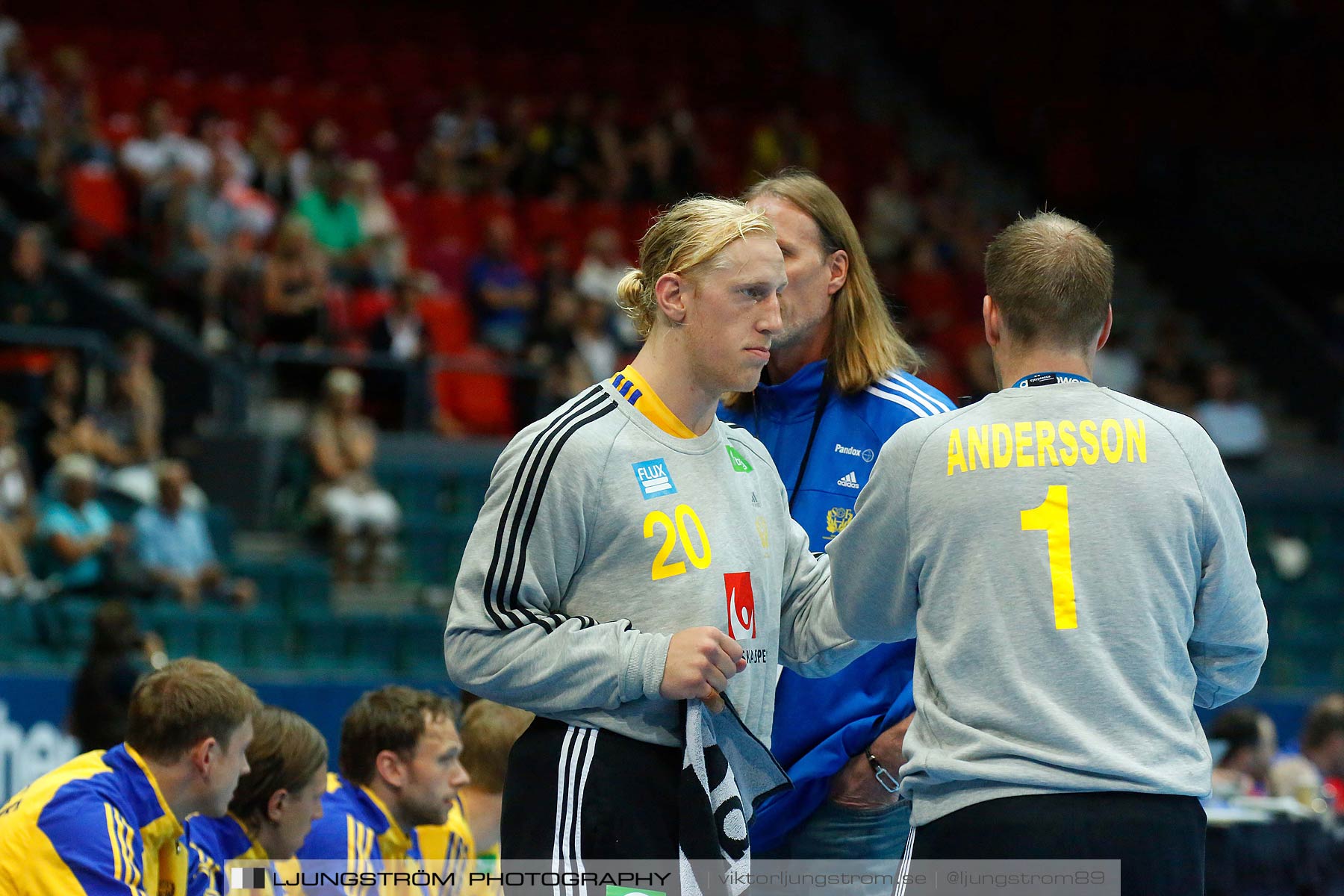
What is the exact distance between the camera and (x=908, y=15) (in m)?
20.1

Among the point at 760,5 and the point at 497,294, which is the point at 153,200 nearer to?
the point at 497,294

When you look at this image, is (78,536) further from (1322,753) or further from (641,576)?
(641,576)

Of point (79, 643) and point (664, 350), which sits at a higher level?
point (664, 350)

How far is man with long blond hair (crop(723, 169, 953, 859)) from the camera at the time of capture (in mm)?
3514

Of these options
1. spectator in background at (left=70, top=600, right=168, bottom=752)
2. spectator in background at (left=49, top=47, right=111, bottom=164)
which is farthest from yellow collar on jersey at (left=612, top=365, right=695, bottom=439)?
spectator in background at (left=49, top=47, right=111, bottom=164)

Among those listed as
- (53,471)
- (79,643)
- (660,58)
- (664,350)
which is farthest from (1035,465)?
(660,58)

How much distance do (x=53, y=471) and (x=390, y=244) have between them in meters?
3.65

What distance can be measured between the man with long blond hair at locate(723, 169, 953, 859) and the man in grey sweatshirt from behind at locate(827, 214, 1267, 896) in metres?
0.64

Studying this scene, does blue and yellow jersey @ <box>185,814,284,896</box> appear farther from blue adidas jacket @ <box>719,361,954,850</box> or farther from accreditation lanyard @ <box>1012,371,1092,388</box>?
accreditation lanyard @ <box>1012,371,1092,388</box>

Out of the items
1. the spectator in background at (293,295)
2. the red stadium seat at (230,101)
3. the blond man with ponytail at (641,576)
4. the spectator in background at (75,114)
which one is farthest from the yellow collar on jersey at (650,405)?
the red stadium seat at (230,101)

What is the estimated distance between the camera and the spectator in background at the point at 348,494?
10398 mm

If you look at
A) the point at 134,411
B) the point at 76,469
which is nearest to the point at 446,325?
the point at 134,411

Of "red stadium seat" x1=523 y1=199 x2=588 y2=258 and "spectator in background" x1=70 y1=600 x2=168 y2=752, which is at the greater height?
"red stadium seat" x1=523 y1=199 x2=588 y2=258

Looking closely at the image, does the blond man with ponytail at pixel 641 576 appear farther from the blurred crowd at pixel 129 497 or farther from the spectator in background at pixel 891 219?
the spectator in background at pixel 891 219
